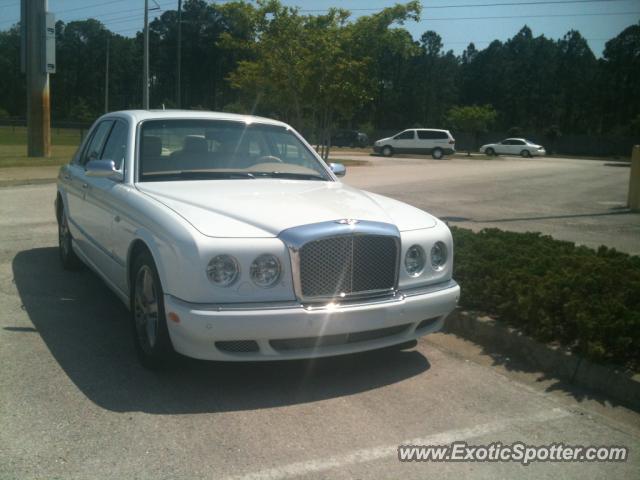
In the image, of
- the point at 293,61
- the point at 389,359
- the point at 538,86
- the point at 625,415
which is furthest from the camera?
the point at 538,86

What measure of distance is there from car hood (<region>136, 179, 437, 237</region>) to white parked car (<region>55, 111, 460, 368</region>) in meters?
0.01

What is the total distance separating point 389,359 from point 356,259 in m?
1.06

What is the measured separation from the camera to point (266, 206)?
180 inches

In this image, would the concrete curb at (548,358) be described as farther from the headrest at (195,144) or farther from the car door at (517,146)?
the car door at (517,146)

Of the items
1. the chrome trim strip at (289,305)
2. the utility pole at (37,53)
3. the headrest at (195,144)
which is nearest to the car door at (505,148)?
the utility pole at (37,53)

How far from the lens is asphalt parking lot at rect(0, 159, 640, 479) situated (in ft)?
11.1

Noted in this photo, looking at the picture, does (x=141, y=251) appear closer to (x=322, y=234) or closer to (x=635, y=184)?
(x=322, y=234)

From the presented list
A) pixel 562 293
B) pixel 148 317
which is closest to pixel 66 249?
pixel 148 317

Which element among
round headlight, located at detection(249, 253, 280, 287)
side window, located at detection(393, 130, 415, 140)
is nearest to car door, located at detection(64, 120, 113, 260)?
round headlight, located at detection(249, 253, 280, 287)

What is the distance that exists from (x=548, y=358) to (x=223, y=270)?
242 centimetres

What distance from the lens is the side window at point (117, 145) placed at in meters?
5.82

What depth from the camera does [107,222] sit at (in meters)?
5.46

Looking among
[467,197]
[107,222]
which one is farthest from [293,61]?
[107,222]

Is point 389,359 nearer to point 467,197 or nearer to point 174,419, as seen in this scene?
point 174,419
